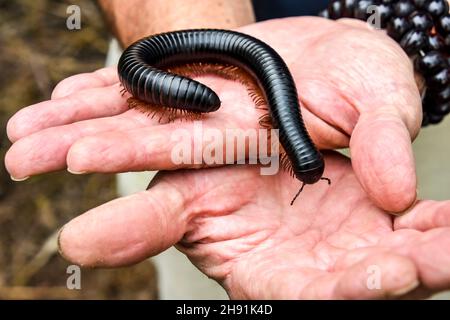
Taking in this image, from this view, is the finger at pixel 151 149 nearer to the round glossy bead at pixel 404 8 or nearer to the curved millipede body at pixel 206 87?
the curved millipede body at pixel 206 87

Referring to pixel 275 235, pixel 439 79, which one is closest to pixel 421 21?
pixel 439 79

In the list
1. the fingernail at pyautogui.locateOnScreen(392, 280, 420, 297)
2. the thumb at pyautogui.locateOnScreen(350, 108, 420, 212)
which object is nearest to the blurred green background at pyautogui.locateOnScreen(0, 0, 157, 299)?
the thumb at pyautogui.locateOnScreen(350, 108, 420, 212)

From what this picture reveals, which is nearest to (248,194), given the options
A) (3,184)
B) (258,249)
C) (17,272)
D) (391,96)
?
(258,249)

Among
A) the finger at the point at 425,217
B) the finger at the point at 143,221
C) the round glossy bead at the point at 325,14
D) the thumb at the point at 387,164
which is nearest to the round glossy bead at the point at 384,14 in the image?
the round glossy bead at the point at 325,14

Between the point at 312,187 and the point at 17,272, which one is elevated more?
the point at 312,187

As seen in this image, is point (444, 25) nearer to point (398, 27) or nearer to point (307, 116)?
point (398, 27)
